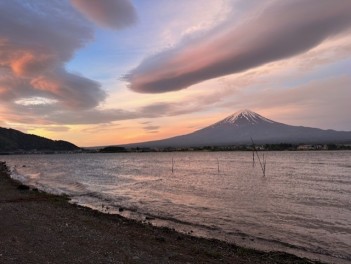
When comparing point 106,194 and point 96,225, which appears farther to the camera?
point 106,194

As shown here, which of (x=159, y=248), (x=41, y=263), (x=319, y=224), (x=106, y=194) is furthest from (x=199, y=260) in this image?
(x=106, y=194)

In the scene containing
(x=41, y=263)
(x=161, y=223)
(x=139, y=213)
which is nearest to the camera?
(x=41, y=263)

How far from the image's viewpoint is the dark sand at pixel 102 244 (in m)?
10.9

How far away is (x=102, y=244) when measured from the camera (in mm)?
12633

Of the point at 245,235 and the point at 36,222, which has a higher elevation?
the point at 36,222

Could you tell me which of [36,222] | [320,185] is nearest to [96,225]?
[36,222]

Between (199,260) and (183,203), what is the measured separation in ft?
53.6

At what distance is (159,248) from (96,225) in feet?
16.4

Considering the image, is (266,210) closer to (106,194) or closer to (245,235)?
(245,235)

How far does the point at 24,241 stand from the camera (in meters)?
12.4

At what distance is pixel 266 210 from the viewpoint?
2481cm

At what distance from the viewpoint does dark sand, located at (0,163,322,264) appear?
1091cm

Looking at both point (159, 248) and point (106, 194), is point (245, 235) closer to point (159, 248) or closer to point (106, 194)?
point (159, 248)

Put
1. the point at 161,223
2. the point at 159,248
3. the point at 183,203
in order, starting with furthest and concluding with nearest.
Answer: the point at 183,203, the point at 161,223, the point at 159,248
